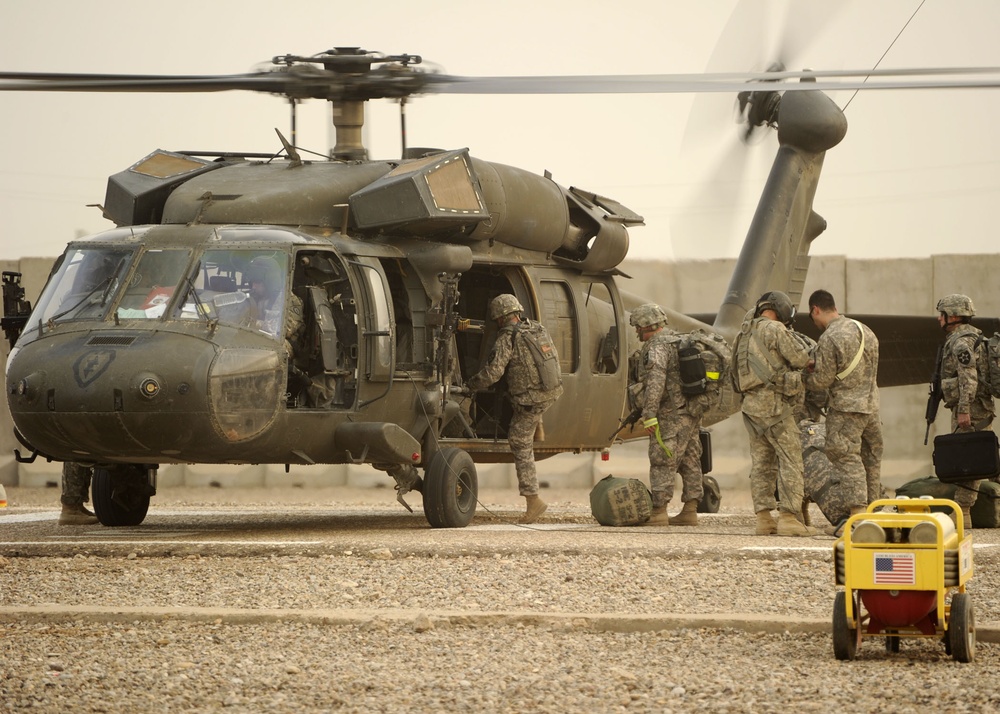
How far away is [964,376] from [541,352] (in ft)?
10.5

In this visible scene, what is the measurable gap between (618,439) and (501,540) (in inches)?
187

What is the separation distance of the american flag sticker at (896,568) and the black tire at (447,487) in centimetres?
533

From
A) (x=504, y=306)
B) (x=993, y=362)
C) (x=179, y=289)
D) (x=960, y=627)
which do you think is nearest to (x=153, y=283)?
(x=179, y=289)

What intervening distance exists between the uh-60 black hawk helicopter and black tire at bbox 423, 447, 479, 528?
2 centimetres

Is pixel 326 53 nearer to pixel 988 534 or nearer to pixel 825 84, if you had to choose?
pixel 825 84

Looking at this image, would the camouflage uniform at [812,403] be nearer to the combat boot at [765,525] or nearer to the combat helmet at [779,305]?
the combat helmet at [779,305]

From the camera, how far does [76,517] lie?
11398 millimetres

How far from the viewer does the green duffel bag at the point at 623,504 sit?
10.7 m

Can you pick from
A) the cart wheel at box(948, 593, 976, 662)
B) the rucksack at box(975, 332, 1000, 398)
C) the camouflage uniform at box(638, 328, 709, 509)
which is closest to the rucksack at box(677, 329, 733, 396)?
the camouflage uniform at box(638, 328, 709, 509)

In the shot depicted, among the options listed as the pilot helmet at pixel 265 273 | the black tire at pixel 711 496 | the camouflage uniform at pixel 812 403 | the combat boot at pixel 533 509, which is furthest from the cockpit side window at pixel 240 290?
the black tire at pixel 711 496

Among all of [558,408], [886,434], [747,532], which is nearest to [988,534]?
[747,532]

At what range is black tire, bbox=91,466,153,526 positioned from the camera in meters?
10.9

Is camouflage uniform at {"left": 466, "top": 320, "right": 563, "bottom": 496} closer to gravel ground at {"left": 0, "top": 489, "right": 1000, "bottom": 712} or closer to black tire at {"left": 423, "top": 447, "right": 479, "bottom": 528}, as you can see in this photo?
black tire at {"left": 423, "top": 447, "right": 479, "bottom": 528}

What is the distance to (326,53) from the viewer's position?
10195 mm
